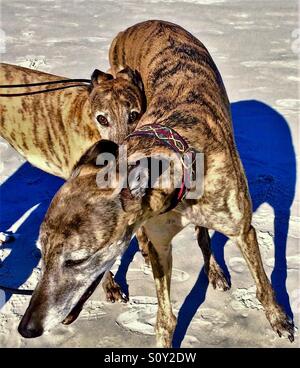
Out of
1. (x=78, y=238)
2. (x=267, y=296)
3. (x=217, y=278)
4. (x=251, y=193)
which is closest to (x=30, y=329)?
(x=78, y=238)

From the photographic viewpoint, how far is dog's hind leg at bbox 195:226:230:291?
3908 millimetres

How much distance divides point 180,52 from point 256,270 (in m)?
1.56

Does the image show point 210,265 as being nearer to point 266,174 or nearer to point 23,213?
point 266,174

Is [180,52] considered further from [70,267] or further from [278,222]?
[70,267]

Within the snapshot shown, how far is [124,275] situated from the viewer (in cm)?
414

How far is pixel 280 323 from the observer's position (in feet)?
11.6

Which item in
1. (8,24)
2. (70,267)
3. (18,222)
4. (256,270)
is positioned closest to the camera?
(70,267)

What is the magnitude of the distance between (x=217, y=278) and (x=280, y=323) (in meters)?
0.57

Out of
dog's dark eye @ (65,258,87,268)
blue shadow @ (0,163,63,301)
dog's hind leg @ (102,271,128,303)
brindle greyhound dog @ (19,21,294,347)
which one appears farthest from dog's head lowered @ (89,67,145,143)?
dog's dark eye @ (65,258,87,268)

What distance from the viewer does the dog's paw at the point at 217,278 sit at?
12.8 feet

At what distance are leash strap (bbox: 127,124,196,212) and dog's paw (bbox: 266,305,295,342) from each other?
1.22 metres

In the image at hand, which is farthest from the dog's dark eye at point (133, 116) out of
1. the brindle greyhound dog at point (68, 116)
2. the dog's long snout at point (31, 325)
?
the dog's long snout at point (31, 325)

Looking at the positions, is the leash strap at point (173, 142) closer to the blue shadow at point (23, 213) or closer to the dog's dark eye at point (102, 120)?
the dog's dark eye at point (102, 120)

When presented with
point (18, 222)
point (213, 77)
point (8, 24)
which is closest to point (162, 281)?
point (213, 77)
